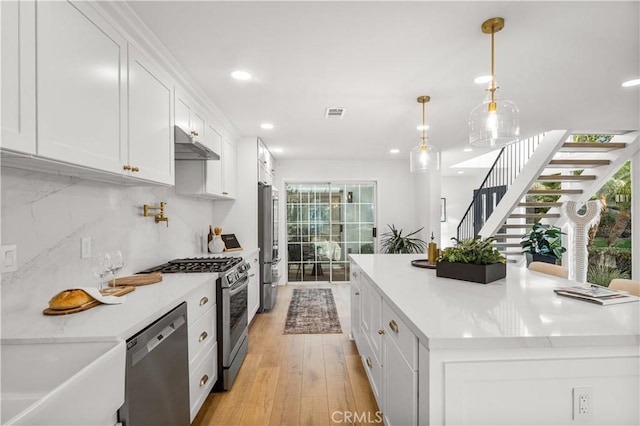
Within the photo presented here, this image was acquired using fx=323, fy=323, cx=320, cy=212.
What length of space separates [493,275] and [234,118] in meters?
2.96

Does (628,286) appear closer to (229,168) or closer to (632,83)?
(632,83)

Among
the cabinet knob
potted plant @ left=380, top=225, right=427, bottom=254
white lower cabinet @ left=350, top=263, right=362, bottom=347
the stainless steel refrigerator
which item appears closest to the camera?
the cabinet knob

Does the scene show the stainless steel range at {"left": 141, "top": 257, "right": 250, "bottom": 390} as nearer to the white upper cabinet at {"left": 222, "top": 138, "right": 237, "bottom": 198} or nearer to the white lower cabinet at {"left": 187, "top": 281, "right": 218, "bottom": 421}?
the white lower cabinet at {"left": 187, "top": 281, "right": 218, "bottom": 421}

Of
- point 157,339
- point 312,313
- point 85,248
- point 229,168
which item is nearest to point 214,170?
point 229,168

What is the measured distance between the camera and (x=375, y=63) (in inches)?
90.3

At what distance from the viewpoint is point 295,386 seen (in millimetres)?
2461

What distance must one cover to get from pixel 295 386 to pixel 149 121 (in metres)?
2.14

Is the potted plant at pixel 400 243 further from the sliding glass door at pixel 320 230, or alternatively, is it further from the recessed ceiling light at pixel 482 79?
the recessed ceiling light at pixel 482 79

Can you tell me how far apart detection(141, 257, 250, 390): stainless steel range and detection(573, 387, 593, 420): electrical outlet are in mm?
2036

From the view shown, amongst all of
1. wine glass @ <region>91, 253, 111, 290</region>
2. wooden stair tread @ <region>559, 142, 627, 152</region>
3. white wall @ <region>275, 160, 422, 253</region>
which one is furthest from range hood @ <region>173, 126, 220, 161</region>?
wooden stair tread @ <region>559, 142, 627, 152</region>

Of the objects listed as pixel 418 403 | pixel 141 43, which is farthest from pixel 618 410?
pixel 141 43

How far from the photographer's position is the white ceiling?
1731 millimetres

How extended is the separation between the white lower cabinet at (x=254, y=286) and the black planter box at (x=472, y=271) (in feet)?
7.51

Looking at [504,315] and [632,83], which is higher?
[632,83]
